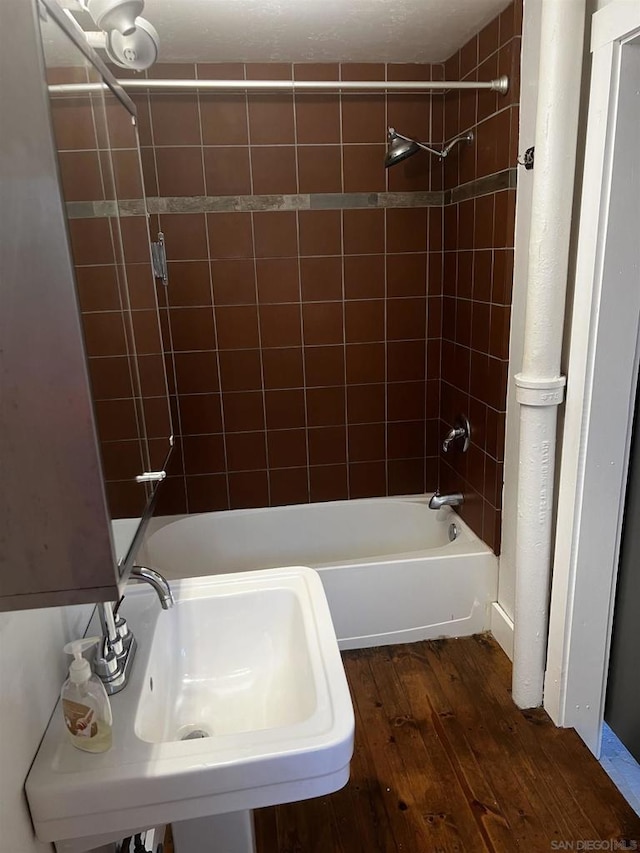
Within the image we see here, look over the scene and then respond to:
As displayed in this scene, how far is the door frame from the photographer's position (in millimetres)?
1497

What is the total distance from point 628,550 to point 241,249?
1.87 m

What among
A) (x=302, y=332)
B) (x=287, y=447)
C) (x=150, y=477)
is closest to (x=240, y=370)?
(x=302, y=332)

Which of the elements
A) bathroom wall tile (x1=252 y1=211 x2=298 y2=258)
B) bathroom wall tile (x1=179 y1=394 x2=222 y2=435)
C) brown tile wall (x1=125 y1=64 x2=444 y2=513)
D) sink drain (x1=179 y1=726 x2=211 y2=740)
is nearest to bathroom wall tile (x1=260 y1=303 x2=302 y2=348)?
brown tile wall (x1=125 y1=64 x2=444 y2=513)

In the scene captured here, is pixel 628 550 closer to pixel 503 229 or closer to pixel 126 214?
pixel 503 229

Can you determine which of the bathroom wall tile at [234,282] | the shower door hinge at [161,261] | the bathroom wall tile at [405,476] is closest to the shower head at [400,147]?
the bathroom wall tile at [234,282]

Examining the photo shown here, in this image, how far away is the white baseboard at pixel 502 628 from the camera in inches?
89.4

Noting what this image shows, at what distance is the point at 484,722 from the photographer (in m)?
1.99

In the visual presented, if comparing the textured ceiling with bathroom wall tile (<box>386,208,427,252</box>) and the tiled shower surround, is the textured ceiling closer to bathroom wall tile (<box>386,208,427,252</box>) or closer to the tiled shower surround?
the tiled shower surround

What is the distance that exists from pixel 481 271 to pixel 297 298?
81cm

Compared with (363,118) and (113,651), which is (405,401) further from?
(113,651)

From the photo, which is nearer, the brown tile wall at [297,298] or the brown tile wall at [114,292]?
the brown tile wall at [114,292]

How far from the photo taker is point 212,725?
1.16 m

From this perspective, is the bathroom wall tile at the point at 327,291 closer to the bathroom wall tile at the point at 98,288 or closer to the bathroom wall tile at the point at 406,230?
the bathroom wall tile at the point at 406,230

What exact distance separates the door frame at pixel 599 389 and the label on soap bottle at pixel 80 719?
1.40 meters
